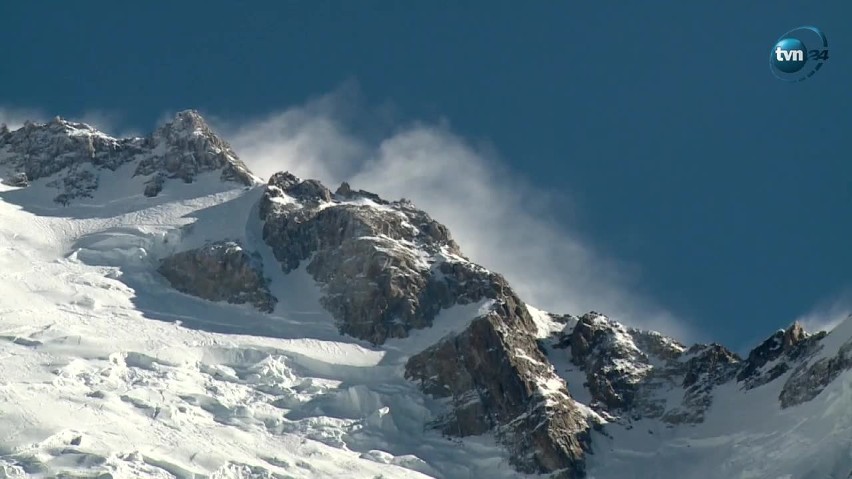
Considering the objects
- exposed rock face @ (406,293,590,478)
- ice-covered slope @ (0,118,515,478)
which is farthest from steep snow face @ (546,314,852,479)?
ice-covered slope @ (0,118,515,478)

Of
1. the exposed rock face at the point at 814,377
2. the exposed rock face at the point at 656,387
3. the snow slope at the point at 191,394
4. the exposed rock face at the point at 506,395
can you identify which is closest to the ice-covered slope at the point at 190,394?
the snow slope at the point at 191,394

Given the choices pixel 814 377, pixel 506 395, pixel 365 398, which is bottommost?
pixel 365 398

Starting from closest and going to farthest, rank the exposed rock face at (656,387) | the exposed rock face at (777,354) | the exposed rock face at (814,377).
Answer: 1. the exposed rock face at (814,377)
2. the exposed rock face at (777,354)
3. the exposed rock face at (656,387)

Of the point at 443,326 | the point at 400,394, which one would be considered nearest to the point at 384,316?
Answer: the point at 443,326

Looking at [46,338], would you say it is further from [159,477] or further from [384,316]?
[384,316]

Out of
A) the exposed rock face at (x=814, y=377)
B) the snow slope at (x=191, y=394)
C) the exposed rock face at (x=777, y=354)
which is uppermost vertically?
the exposed rock face at (x=777, y=354)

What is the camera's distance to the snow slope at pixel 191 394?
150 meters

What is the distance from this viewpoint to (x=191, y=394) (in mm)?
167750

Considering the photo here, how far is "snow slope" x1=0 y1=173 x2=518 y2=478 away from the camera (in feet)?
491

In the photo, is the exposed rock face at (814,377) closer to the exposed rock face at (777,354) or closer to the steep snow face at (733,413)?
the steep snow face at (733,413)

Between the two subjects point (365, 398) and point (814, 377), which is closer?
point (814, 377)

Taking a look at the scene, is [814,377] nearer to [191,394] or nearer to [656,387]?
[656,387]

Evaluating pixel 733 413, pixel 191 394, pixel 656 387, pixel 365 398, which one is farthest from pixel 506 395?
pixel 191 394

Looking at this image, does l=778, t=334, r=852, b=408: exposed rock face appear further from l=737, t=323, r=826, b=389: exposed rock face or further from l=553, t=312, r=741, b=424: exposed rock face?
l=553, t=312, r=741, b=424: exposed rock face
